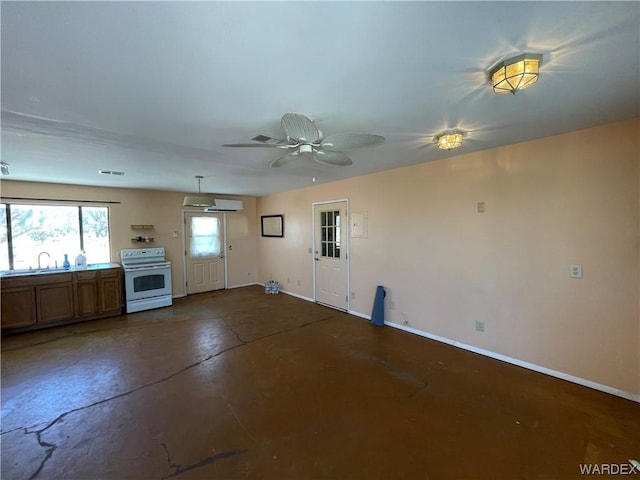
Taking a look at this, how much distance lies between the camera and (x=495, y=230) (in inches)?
118

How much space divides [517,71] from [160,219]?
6475mm

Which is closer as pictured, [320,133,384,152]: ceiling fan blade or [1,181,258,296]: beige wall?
[320,133,384,152]: ceiling fan blade

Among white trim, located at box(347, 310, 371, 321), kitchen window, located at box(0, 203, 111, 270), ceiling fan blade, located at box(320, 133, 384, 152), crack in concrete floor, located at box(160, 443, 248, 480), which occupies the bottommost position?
crack in concrete floor, located at box(160, 443, 248, 480)

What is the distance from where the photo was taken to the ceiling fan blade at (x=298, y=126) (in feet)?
5.29

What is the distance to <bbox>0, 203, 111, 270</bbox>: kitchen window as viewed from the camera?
14.0 feet

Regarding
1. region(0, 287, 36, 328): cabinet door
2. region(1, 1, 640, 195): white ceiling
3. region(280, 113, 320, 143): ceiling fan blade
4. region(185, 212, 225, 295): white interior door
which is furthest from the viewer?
region(185, 212, 225, 295): white interior door

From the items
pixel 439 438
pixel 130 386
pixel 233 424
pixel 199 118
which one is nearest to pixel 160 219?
pixel 130 386

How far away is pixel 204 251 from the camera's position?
654 centimetres

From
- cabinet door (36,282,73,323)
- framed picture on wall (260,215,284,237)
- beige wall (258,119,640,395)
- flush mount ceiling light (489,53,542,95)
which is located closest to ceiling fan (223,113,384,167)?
flush mount ceiling light (489,53,542,95)

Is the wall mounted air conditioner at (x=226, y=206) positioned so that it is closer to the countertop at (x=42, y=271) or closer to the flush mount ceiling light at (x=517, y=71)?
the countertop at (x=42, y=271)

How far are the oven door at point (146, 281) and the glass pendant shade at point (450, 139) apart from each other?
17.9 feet

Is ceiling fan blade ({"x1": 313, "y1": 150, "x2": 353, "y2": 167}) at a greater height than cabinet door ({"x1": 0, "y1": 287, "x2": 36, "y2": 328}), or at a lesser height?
greater

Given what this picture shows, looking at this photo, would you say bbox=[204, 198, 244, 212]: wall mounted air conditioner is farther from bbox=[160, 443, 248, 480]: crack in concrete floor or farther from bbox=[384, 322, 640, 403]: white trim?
bbox=[160, 443, 248, 480]: crack in concrete floor

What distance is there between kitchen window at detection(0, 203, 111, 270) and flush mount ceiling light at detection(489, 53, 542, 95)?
6.53 meters
